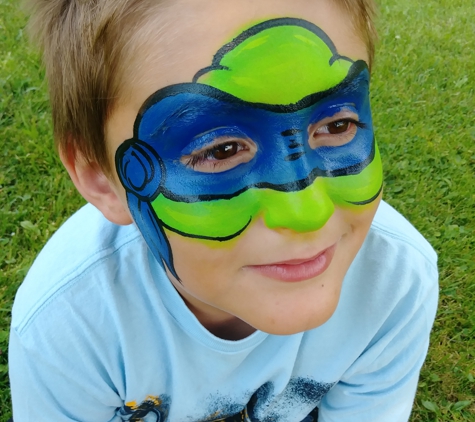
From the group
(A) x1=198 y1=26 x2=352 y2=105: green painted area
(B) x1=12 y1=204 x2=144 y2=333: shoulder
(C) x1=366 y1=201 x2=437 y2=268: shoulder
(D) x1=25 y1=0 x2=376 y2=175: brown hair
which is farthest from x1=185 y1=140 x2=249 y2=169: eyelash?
(C) x1=366 y1=201 x2=437 y2=268: shoulder

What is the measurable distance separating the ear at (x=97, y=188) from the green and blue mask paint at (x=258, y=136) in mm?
186

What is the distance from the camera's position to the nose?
43.7 inches

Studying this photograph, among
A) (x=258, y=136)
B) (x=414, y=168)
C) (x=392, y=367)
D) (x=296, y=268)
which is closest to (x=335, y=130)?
(x=258, y=136)

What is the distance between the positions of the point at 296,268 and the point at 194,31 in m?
0.54

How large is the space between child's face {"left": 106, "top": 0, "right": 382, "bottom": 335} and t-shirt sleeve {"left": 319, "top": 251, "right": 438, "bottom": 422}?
19.6 inches

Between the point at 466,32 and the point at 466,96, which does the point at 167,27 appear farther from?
the point at 466,32

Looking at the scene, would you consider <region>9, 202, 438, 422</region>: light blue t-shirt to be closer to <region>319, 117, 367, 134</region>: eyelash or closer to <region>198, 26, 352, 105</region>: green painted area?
<region>319, 117, 367, 134</region>: eyelash

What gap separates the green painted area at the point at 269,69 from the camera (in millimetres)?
1064

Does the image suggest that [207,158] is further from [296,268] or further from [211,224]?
[296,268]

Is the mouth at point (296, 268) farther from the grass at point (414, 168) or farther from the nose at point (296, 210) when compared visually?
the grass at point (414, 168)

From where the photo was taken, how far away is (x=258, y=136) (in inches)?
43.7

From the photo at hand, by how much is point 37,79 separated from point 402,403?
3.01 meters

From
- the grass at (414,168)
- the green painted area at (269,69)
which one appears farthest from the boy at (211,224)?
the grass at (414,168)

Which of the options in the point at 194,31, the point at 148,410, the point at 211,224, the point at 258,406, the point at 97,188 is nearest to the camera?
the point at 194,31
